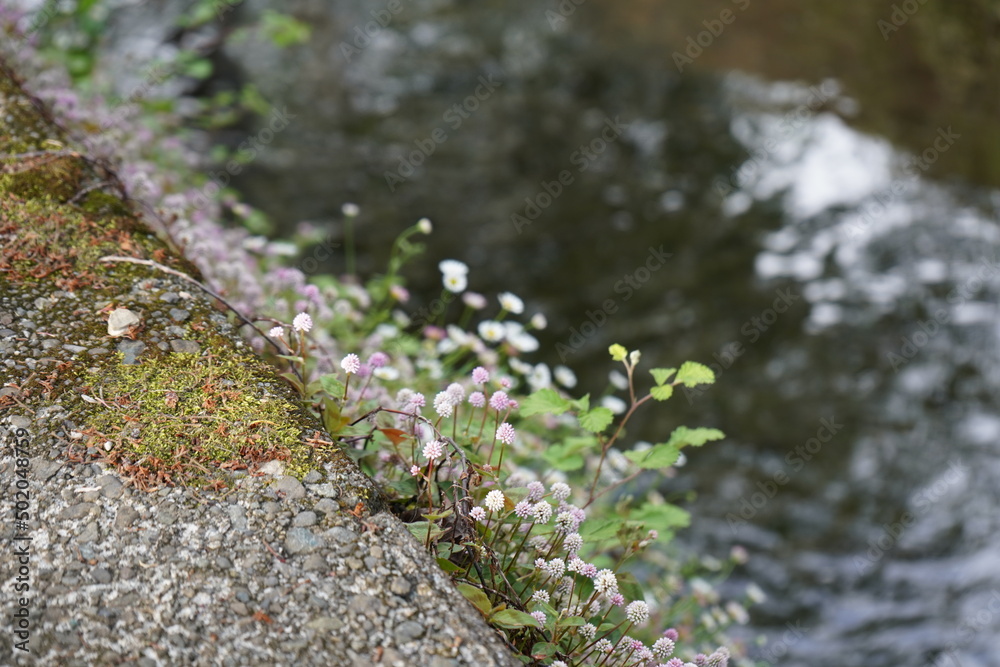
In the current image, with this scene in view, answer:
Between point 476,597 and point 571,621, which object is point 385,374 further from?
point 571,621

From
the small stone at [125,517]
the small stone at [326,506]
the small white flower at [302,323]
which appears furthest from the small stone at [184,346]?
the small stone at [326,506]

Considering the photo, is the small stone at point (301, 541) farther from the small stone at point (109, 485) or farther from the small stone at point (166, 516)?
the small stone at point (109, 485)

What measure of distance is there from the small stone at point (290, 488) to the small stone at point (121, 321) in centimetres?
64

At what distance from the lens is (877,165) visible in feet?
22.0

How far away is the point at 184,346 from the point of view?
202 centimetres

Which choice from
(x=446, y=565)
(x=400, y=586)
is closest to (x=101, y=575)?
(x=400, y=586)

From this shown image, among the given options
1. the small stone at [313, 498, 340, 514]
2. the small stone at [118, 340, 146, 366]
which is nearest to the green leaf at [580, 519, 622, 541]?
the small stone at [313, 498, 340, 514]

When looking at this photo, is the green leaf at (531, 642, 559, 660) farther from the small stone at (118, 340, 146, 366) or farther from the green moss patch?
the small stone at (118, 340, 146, 366)

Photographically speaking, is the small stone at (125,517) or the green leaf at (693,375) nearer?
the small stone at (125,517)

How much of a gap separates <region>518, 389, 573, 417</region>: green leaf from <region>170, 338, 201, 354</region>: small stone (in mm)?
879

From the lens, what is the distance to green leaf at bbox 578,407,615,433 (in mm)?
1966

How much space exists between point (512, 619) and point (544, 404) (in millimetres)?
565

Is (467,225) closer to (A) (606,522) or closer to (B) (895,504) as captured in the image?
(B) (895,504)

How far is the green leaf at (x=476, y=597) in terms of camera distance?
1.72 metres
